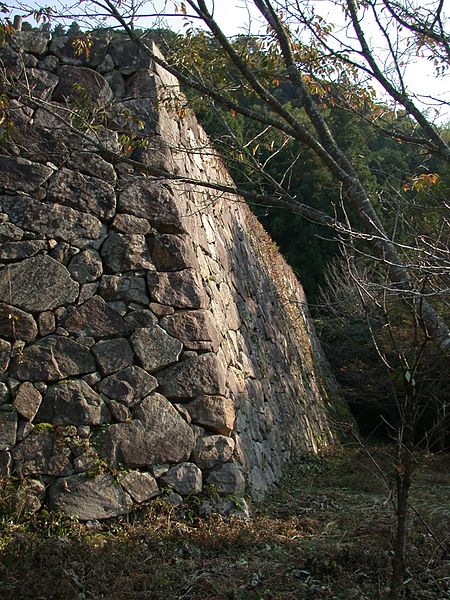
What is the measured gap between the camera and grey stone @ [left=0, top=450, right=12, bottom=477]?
4.56m

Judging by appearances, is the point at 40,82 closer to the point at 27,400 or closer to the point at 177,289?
the point at 177,289

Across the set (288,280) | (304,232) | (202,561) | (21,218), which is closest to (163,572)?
A: (202,561)

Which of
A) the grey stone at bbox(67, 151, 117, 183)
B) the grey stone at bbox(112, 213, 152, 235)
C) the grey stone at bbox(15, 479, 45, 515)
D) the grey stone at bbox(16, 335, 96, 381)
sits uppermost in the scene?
the grey stone at bbox(67, 151, 117, 183)

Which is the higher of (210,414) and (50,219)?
(50,219)

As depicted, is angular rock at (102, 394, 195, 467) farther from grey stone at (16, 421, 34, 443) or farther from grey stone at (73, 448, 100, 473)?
grey stone at (16, 421, 34, 443)

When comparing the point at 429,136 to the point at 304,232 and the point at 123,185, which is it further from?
the point at 304,232

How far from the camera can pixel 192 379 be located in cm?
509

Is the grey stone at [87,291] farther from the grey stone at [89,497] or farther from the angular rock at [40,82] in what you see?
the angular rock at [40,82]

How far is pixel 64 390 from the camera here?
4828 mm

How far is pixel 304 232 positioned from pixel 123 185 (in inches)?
492

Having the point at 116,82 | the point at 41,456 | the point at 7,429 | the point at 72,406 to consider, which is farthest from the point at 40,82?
the point at 41,456

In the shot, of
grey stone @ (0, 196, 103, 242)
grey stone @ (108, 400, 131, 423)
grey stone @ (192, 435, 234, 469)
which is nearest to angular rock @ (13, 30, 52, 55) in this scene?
grey stone @ (0, 196, 103, 242)

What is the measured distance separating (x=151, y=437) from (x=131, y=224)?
5.67ft

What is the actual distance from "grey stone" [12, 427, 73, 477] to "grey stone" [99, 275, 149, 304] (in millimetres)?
1161
